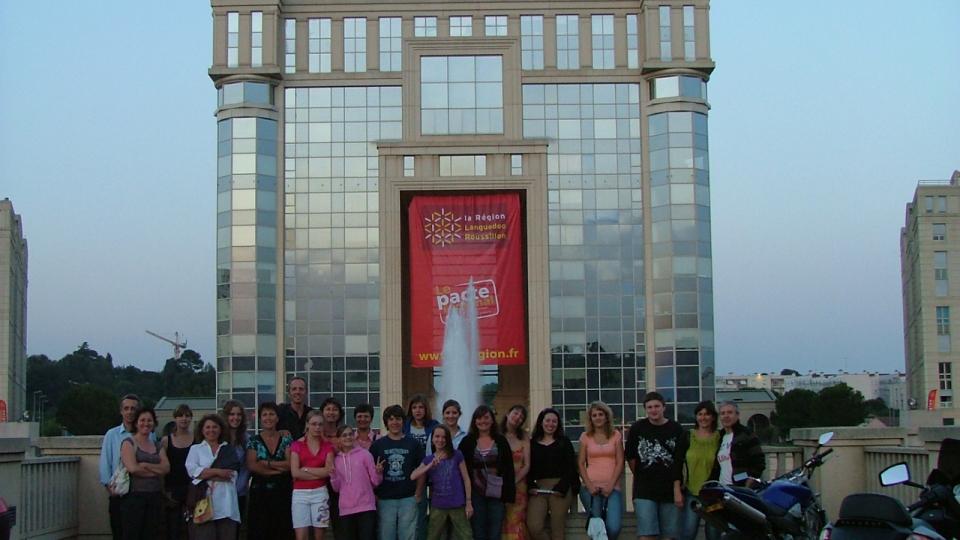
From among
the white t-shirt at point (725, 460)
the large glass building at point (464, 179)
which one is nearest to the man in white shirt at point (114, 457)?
the white t-shirt at point (725, 460)

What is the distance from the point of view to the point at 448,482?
12.5m

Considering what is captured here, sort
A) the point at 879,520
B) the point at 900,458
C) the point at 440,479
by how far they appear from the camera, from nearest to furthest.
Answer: the point at 879,520, the point at 440,479, the point at 900,458

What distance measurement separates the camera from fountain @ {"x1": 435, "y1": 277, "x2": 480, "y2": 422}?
140ft

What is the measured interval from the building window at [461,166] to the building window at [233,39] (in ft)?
28.7

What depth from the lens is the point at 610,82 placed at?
45.3 metres

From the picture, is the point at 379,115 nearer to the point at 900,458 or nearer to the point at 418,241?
the point at 418,241

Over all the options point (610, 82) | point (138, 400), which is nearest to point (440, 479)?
point (138, 400)

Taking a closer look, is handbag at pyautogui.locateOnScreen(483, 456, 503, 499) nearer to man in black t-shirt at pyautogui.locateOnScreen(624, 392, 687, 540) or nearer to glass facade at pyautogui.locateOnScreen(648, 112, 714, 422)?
man in black t-shirt at pyautogui.locateOnScreen(624, 392, 687, 540)

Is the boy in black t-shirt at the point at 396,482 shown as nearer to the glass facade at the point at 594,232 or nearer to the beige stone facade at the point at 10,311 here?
the glass facade at the point at 594,232

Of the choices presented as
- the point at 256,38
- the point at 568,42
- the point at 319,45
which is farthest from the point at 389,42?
the point at 568,42

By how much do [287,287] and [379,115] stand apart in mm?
7454

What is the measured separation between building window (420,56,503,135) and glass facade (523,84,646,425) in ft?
4.14

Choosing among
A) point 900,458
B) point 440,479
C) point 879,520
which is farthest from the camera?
point 900,458

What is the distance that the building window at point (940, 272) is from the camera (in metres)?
90.4
